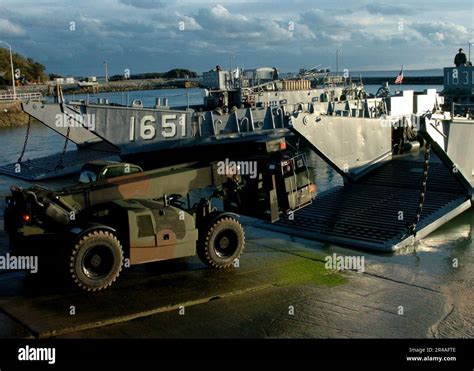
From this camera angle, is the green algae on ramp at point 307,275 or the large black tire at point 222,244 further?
the large black tire at point 222,244

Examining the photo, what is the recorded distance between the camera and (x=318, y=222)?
17.9m

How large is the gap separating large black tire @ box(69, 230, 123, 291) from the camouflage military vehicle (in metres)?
0.02

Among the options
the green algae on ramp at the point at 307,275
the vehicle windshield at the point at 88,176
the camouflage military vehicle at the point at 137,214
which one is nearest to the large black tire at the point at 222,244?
the camouflage military vehicle at the point at 137,214

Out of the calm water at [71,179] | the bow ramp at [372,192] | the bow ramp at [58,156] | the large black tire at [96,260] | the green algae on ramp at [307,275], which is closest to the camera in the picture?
the large black tire at [96,260]

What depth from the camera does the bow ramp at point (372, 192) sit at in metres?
16.6

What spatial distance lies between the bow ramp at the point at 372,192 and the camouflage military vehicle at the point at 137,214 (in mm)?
3480

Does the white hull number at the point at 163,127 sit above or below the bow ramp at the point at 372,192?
above

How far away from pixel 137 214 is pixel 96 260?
1.06m

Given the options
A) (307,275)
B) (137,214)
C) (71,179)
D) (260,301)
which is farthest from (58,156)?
(260,301)

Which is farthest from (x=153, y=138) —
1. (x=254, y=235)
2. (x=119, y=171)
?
(x=119, y=171)

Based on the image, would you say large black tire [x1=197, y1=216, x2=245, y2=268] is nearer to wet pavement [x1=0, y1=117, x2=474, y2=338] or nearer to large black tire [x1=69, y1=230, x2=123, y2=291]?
wet pavement [x1=0, y1=117, x2=474, y2=338]

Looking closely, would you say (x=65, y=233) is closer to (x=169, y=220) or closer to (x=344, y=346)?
(x=169, y=220)

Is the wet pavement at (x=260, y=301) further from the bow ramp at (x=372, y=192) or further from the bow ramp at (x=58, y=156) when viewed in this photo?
the bow ramp at (x=58, y=156)

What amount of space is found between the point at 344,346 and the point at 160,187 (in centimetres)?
507
